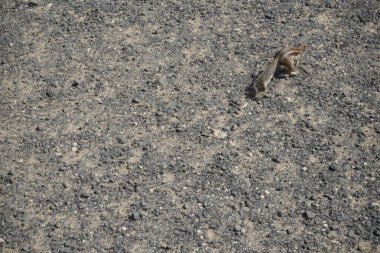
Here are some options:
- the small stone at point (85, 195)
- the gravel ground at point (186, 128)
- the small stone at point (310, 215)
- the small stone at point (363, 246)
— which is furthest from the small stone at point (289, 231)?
the small stone at point (85, 195)

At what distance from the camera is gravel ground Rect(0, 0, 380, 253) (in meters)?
4.06

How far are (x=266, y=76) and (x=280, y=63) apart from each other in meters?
0.24

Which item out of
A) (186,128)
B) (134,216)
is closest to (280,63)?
(186,128)

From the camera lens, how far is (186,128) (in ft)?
A: 15.9

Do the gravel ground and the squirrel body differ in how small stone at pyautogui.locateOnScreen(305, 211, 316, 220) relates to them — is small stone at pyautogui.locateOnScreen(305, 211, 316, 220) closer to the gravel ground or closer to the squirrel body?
the gravel ground

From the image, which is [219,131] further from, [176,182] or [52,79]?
[52,79]

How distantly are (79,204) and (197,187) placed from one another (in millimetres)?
1101

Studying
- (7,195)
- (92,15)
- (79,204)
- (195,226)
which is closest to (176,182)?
(195,226)

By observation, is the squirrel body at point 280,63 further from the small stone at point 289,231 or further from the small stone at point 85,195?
the small stone at point 85,195

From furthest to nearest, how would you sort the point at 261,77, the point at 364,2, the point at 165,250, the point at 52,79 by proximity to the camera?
the point at 364,2
the point at 52,79
the point at 261,77
the point at 165,250

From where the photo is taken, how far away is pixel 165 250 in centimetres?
394

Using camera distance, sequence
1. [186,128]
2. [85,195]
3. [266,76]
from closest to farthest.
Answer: [85,195]
[186,128]
[266,76]

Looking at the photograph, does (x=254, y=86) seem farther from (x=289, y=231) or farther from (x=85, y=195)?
(x=85, y=195)

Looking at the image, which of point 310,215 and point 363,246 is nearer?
point 363,246
